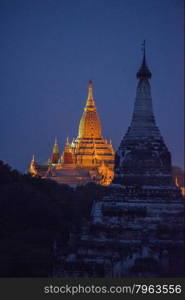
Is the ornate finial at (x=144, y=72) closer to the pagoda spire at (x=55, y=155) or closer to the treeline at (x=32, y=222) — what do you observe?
the treeline at (x=32, y=222)

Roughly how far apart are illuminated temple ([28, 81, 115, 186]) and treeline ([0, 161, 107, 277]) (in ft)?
95.7

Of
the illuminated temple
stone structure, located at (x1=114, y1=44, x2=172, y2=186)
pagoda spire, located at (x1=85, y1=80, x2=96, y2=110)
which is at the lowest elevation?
stone structure, located at (x1=114, y1=44, x2=172, y2=186)

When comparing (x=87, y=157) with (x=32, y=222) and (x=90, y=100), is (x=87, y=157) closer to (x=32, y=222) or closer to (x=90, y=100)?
(x=90, y=100)

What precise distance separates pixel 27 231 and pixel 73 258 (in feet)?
10.7

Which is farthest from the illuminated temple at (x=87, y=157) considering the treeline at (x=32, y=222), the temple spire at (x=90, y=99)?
the treeline at (x=32, y=222)

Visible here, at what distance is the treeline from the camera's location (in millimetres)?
29384

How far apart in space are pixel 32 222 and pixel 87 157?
43500 millimetres

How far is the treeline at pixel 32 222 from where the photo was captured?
29384 millimetres

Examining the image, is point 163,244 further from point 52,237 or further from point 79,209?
point 79,209

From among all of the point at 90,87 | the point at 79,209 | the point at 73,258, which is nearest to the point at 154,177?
the point at 73,258

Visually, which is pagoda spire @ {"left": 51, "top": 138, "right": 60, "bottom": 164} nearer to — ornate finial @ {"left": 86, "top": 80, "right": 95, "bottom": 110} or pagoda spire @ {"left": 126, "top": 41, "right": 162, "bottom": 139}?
ornate finial @ {"left": 86, "top": 80, "right": 95, "bottom": 110}

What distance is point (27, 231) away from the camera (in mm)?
34250

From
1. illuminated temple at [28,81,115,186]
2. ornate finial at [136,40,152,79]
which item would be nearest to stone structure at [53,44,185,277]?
ornate finial at [136,40,152,79]

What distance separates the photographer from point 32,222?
36438 millimetres
